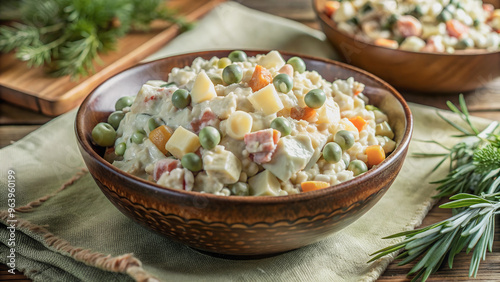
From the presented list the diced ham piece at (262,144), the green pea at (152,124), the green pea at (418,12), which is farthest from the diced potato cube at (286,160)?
the green pea at (418,12)

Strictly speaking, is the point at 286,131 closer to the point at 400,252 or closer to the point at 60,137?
the point at 400,252

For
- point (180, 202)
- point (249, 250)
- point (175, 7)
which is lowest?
point (175, 7)

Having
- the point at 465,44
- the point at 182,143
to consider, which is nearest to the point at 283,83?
the point at 182,143

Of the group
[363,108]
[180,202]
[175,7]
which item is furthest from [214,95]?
[175,7]

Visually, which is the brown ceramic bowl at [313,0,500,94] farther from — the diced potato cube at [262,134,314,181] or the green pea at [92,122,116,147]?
the green pea at [92,122,116,147]

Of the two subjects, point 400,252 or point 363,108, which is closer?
point 400,252

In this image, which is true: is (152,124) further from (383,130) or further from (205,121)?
(383,130)

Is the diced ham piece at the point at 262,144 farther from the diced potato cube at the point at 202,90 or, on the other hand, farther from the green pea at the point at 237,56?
the green pea at the point at 237,56

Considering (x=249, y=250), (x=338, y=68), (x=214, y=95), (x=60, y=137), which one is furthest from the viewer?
(x=60, y=137)
